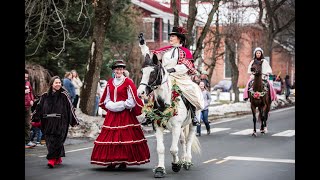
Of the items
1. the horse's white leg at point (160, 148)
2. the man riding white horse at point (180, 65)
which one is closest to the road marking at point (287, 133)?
the man riding white horse at point (180, 65)

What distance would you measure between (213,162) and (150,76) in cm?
360

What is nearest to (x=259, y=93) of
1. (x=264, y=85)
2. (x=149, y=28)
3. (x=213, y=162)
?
(x=264, y=85)

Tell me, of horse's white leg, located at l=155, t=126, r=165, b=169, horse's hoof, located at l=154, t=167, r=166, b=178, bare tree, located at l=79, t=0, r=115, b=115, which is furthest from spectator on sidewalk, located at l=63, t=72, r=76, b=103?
horse's hoof, located at l=154, t=167, r=166, b=178

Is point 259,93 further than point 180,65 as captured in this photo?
Yes

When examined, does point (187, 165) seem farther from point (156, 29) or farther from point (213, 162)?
point (156, 29)

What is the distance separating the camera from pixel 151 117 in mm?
12750

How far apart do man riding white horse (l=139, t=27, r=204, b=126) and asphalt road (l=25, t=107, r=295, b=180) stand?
1.46 metres

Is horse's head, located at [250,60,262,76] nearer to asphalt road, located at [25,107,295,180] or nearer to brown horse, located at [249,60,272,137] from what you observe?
brown horse, located at [249,60,272,137]

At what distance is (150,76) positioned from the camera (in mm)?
12172
